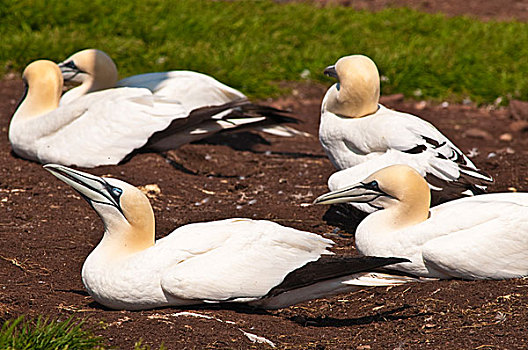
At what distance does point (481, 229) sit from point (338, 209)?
174cm

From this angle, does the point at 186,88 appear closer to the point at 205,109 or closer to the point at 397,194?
the point at 205,109

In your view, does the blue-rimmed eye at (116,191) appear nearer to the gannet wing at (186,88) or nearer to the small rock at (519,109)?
the gannet wing at (186,88)

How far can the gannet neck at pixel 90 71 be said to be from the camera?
8.08 meters

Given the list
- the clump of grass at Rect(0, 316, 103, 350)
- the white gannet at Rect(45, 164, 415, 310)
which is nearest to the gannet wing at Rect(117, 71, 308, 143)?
the white gannet at Rect(45, 164, 415, 310)

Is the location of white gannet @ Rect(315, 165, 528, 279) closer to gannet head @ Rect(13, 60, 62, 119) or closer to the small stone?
the small stone

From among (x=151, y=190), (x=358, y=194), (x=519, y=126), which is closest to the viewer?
(x=358, y=194)

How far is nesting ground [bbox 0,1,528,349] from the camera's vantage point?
404cm

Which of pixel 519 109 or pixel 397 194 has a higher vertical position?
pixel 397 194

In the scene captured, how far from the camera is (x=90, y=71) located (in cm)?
811

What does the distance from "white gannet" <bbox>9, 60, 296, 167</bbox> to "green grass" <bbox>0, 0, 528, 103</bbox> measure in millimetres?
2195

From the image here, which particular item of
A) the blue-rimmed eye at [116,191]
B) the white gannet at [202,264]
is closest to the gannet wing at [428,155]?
the white gannet at [202,264]

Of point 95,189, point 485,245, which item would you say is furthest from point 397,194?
point 95,189

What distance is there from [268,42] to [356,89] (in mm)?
4922

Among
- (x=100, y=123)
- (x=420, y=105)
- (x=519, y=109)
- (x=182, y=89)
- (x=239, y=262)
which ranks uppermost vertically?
(x=239, y=262)
